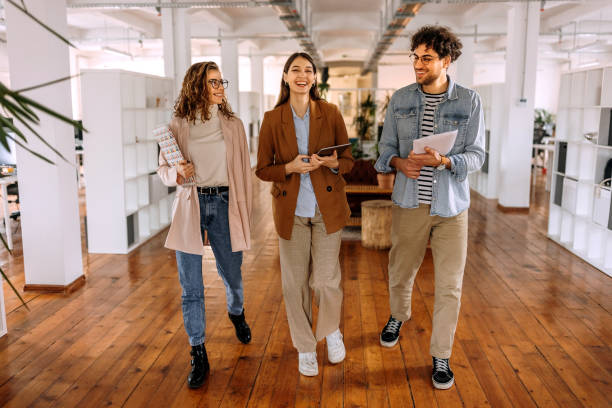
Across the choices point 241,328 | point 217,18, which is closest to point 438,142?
point 241,328

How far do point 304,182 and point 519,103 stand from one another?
6706mm

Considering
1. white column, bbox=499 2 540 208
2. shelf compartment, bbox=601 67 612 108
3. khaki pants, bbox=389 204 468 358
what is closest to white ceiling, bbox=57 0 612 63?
white column, bbox=499 2 540 208

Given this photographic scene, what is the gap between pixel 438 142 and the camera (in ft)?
9.27

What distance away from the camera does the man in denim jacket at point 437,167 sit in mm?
2941

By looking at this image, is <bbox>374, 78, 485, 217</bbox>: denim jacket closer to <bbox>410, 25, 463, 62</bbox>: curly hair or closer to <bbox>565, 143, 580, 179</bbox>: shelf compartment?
<bbox>410, 25, 463, 62</bbox>: curly hair

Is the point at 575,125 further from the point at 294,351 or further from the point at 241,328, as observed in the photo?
the point at 241,328

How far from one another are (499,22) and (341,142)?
11.0 meters

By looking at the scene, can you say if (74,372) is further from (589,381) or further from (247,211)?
(589,381)

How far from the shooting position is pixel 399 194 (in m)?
3.14

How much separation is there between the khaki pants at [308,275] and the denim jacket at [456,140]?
0.49 meters

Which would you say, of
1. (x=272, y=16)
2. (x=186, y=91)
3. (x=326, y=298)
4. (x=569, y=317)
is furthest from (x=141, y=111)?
(x=272, y=16)

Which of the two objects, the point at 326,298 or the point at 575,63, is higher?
the point at 575,63

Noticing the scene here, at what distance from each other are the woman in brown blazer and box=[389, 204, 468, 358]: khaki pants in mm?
376

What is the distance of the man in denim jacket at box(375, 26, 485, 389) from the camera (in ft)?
9.65
